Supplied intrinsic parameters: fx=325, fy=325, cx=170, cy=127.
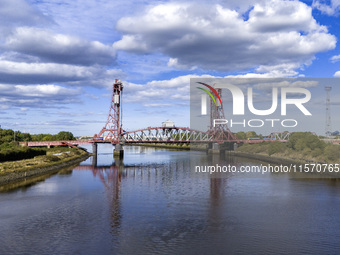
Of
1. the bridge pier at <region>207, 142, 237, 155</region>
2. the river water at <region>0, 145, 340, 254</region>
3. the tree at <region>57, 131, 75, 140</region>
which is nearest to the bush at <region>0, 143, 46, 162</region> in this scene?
the river water at <region>0, 145, 340, 254</region>

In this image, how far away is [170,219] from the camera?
1342 inches

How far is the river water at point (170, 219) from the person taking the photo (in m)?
26.2

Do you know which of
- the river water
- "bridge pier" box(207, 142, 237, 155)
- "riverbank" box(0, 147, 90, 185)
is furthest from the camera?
"bridge pier" box(207, 142, 237, 155)

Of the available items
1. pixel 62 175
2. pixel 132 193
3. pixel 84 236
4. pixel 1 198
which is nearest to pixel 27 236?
pixel 84 236

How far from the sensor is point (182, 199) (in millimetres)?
44375

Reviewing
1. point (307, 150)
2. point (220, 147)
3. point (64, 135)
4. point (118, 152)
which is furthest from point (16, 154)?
point (220, 147)

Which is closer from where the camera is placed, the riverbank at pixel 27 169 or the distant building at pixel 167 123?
the riverbank at pixel 27 169

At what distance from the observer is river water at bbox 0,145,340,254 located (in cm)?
2616

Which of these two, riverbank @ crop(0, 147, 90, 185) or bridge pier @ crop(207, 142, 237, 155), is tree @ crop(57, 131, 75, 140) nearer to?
bridge pier @ crop(207, 142, 237, 155)

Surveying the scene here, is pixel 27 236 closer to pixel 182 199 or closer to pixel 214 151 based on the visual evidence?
pixel 182 199

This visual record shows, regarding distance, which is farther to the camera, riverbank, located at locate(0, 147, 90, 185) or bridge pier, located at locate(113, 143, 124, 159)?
bridge pier, located at locate(113, 143, 124, 159)

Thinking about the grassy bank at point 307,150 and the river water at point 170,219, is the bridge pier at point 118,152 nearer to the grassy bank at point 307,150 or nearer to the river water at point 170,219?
the grassy bank at point 307,150

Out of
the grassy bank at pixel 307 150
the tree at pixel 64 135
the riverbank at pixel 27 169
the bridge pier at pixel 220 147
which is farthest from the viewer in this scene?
the tree at pixel 64 135

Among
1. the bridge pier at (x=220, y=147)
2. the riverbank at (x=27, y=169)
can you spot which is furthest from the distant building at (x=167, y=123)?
the riverbank at (x=27, y=169)
